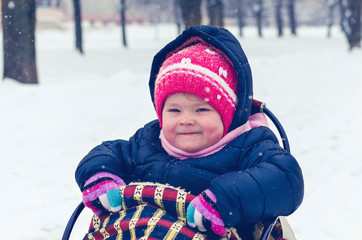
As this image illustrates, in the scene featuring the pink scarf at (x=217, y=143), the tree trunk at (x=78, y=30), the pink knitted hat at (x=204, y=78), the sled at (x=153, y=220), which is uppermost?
the tree trunk at (x=78, y=30)

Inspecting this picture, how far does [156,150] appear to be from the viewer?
2482mm

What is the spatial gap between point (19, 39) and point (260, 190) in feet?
25.4

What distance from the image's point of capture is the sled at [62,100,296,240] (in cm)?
197

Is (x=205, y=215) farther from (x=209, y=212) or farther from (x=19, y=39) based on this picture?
(x=19, y=39)

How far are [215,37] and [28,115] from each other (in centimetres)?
482

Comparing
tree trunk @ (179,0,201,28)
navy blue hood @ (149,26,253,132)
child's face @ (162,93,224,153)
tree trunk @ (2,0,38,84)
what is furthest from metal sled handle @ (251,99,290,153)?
tree trunk @ (179,0,201,28)

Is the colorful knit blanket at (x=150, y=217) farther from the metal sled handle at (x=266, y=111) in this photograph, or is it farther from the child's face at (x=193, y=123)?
the metal sled handle at (x=266, y=111)

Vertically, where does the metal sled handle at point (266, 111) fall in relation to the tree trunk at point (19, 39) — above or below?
below

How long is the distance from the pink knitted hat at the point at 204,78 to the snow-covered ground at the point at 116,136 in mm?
1620

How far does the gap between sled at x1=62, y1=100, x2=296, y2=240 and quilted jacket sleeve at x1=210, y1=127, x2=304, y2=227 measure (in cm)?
11

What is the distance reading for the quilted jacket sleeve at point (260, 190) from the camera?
1896 millimetres

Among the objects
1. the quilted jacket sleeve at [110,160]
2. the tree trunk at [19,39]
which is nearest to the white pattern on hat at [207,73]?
the quilted jacket sleeve at [110,160]

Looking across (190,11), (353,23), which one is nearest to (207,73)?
(190,11)

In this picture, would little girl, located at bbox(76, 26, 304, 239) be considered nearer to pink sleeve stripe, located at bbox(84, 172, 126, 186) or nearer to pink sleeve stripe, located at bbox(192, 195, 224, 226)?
pink sleeve stripe, located at bbox(84, 172, 126, 186)
